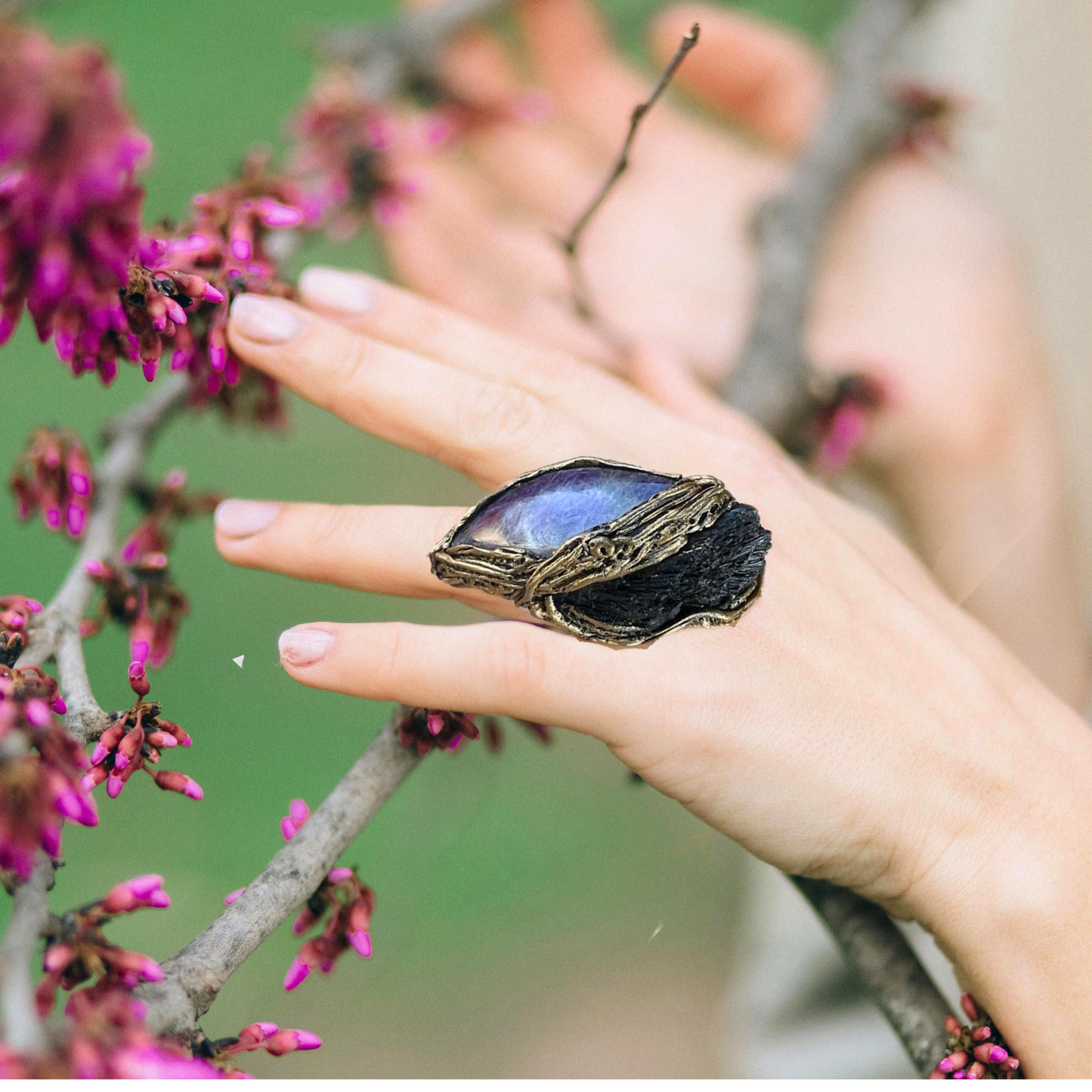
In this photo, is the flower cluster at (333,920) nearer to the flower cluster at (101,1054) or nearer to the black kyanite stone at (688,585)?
the flower cluster at (101,1054)

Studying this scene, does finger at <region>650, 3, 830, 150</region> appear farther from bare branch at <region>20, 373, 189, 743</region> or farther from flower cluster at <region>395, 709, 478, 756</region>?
flower cluster at <region>395, 709, 478, 756</region>

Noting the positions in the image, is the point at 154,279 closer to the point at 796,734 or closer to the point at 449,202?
the point at 796,734

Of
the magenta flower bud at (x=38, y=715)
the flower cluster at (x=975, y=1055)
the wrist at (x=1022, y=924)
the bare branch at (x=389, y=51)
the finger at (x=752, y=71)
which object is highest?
the finger at (x=752, y=71)

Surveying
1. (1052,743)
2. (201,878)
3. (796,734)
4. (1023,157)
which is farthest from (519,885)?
(1023,157)

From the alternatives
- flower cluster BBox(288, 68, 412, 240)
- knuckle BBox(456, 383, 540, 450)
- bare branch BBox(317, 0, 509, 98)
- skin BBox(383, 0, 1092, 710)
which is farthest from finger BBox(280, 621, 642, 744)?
bare branch BBox(317, 0, 509, 98)

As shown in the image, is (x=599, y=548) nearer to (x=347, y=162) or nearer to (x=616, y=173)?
(x=616, y=173)

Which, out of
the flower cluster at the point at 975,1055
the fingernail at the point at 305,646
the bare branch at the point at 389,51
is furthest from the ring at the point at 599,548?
the bare branch at the point at 389,51
